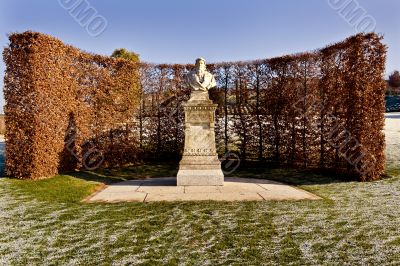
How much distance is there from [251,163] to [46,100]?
7235 mm

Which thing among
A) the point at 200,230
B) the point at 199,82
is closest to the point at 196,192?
the point at 200,230

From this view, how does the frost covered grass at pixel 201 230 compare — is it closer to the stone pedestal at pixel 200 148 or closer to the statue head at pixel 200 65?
the stone pedestal at pixel 200 148

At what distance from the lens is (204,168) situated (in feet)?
27.7

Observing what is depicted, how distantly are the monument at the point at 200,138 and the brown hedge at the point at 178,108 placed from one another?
3.81 m

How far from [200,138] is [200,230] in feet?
12.5

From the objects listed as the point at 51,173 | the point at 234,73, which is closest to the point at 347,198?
the point at 234,73

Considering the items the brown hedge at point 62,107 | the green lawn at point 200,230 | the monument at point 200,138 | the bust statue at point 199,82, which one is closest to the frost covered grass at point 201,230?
the green lawn at point 200,230

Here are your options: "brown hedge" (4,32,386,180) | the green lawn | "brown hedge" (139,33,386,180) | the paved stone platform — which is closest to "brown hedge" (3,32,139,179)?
"brown hedge" (4,32,386,180)

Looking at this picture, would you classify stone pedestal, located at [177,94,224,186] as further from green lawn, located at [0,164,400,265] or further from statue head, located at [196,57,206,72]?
green lawn, located at [0,164,400,265]

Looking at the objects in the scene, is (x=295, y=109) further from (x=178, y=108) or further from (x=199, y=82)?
(x=178, y=108)

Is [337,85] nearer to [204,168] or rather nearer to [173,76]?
[204,168]

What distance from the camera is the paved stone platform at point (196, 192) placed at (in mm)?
7075

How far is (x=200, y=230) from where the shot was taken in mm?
5004

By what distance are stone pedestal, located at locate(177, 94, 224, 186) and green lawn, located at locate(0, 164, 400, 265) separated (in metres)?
1.78
